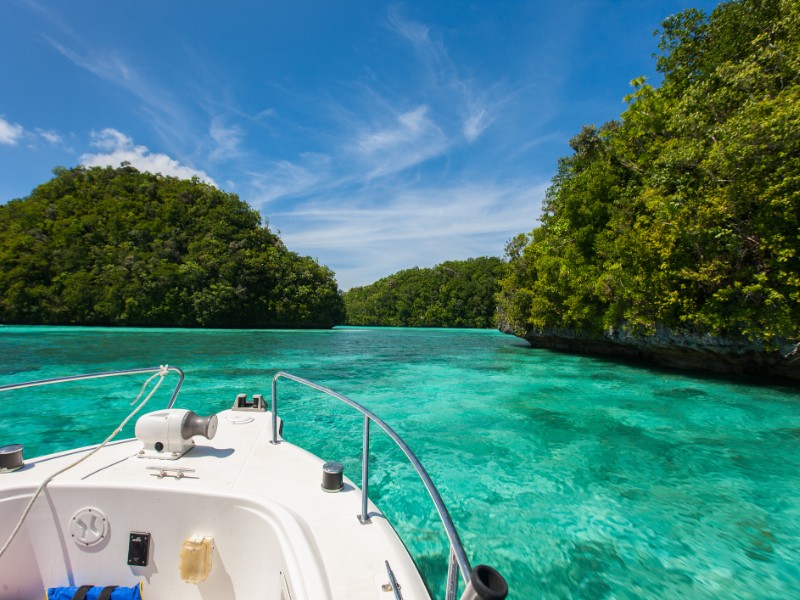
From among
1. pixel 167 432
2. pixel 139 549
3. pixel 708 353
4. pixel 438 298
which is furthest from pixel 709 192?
pixel 438 298

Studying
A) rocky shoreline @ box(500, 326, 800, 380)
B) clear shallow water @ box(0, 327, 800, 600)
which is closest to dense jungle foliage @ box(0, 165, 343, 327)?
clear shallow water @ box(0, 327, 800, 600)

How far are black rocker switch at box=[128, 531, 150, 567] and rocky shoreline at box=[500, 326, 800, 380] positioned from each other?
1326 centimetres

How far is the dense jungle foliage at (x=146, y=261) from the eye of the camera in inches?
1682

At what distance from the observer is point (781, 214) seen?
8.69 metres

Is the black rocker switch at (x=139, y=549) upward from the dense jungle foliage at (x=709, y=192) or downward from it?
downward

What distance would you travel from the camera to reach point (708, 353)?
12375mm

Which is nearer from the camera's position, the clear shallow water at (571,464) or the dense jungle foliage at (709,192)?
the clear shallow water at (571,464)

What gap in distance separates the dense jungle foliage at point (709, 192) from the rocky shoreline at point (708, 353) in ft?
1.23

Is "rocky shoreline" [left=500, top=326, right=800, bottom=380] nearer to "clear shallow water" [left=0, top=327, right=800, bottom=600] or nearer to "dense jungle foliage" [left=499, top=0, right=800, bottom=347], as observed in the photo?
"dense jungle foliage" [left=499, top=0, right=800, bottom=347]

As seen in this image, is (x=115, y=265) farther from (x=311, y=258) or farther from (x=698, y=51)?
(x=698, y=51)

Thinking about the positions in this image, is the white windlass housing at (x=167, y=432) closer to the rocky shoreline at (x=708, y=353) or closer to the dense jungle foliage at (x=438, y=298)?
the rocky shoreline at (x=708, y=353)

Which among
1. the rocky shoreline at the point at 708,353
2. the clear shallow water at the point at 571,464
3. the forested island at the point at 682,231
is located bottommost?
the clear shallow water at the point at 571,464

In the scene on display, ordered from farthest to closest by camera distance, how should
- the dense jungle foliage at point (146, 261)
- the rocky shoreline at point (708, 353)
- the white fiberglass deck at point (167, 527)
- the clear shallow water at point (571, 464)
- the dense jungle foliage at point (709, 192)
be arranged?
the dense jungle foliage at point (146, 261)
the rocky shoreline at point (708, 353)
the dense jungle foliage at point (709, 192)
the clear shallow water at point (571, 464)
the white fiberglass deck at point (167, 527)

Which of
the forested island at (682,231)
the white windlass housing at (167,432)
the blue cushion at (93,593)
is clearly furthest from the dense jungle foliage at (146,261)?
the blue cushion at (93,593)
